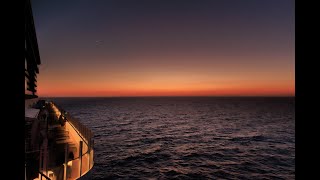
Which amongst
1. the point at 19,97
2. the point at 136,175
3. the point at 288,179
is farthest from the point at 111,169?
the point at 19,97

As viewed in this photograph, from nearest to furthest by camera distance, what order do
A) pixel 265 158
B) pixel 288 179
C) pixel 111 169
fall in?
pixel 288 179, pixel 111 169, pixel 265 158

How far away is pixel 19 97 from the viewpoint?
1.38 meters

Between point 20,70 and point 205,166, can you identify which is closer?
point 20,70

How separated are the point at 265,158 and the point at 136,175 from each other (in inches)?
739

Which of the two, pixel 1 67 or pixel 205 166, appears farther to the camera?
pixel 205 166

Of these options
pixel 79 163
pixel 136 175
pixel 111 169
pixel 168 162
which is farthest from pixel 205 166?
pixel 79 163

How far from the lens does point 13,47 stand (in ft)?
4.45
